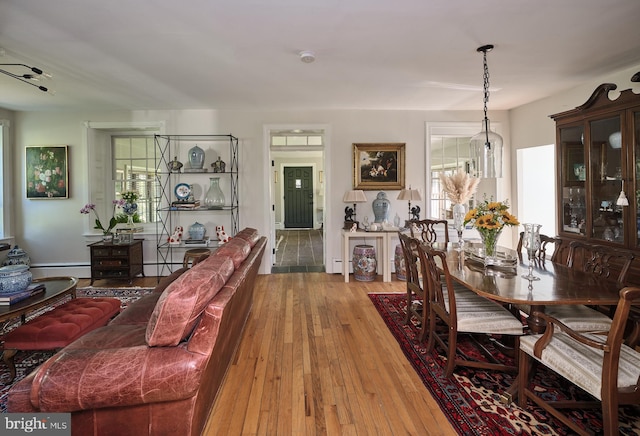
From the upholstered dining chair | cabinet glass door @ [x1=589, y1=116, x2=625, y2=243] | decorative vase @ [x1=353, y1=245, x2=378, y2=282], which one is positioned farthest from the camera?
decorative vase @ [x1=353, y1=245, x2=378, y2=282]

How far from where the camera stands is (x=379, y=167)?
504cm

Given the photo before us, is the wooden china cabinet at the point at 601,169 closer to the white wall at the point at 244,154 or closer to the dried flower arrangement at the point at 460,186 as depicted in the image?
the dried flower arrangement at the point at 460,186

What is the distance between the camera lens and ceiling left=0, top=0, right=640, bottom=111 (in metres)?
2.21

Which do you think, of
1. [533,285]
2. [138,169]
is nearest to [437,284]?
[533,285]

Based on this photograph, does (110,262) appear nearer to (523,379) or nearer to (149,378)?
(149,378)

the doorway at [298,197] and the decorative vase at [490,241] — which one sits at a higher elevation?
the doorway at [298,197]

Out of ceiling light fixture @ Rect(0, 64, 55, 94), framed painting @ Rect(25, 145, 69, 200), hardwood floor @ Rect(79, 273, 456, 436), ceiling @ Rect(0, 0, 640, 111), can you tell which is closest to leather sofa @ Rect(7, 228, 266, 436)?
hardwood floor @ Rect(79, 273, 456, 436)

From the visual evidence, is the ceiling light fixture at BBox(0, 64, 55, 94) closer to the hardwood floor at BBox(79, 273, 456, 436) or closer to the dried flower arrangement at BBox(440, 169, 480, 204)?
the hardwood floor at BBox(79, 273, 456, 436)

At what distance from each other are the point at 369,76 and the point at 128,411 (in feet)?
11.3

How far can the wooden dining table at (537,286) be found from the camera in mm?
1776

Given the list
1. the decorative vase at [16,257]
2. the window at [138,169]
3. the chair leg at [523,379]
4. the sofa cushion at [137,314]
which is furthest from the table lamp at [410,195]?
the decorative vase at [16,257]

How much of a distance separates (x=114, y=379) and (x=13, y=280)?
176 centimetres

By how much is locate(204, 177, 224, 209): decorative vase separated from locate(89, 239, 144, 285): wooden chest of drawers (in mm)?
1197

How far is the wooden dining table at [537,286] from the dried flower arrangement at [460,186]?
2.17m
